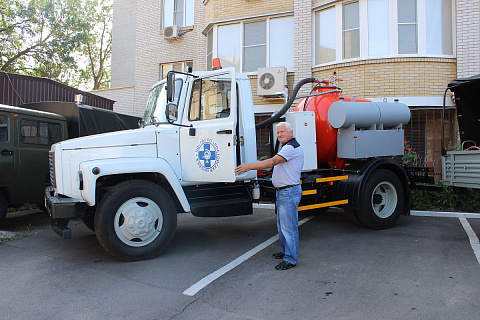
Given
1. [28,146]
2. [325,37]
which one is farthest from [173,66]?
[28,146]

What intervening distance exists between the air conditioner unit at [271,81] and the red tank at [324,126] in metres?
4.64

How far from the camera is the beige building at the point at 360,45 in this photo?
10031mm

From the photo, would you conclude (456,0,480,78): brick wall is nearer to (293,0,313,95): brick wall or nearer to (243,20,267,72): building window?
(293,0,313,95): brick wall

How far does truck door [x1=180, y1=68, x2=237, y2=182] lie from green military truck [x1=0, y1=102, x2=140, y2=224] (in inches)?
135

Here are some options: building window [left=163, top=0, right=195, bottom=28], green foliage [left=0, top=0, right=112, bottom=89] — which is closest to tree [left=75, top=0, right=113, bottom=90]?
green foliage [left=0, top=0, right=112, bottom=89]

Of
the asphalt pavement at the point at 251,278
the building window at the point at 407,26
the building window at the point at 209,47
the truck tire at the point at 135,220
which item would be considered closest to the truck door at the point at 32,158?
the asphalt pavement at the point at 251,278

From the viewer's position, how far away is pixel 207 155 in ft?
17.1

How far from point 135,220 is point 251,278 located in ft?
5.54

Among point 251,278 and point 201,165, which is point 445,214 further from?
point 201,165

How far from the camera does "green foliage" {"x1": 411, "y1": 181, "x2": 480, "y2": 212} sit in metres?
7.90

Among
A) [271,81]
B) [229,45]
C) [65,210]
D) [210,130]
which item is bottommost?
[65,210]

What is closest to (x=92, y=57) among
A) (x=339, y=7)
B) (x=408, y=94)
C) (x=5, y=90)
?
(x=5, y=90)

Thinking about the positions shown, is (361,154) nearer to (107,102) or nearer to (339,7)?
(339,7)

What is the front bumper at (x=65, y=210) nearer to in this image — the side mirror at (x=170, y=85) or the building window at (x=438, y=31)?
the side mirror at (x=170, y=85)
